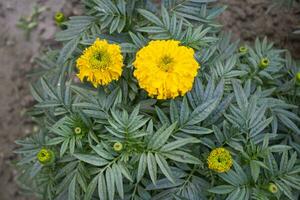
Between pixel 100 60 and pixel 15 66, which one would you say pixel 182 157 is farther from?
pixel 15 66

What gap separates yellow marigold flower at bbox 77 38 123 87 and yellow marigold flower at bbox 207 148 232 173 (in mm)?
485

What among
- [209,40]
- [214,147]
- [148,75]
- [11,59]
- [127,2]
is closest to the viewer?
[148,75]

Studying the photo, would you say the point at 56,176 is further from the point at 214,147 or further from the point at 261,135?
the point at 261,135

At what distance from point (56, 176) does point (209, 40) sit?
0.90 m

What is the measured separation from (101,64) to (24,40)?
2097 millimetres

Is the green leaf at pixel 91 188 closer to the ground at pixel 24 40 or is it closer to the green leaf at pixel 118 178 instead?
the green leaf at pixel 118 178

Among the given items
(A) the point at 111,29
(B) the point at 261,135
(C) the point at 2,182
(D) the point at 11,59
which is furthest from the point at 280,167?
(D) the point at 11,59

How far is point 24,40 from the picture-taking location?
11.6ft


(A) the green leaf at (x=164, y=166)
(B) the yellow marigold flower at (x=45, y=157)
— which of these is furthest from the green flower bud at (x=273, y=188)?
(B) the yellow marigold flower at (x=45, y=157)

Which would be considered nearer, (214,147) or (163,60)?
(163,60)

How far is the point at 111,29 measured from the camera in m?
1.93

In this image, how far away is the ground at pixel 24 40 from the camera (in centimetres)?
313

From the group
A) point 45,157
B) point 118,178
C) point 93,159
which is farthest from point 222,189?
point 45,157

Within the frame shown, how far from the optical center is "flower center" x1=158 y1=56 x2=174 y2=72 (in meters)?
1.61
